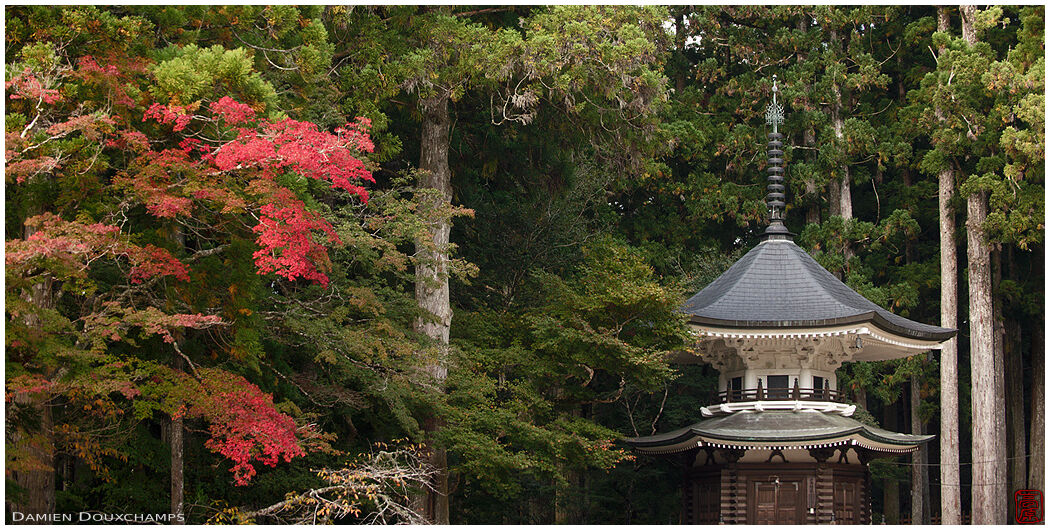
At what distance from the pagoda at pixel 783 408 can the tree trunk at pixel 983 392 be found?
3559 mm

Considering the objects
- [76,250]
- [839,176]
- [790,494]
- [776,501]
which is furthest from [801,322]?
[76,250]

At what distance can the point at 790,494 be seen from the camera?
47.9 feet

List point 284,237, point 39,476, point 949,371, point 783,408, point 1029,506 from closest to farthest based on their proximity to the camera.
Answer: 1. point 284,237
2. point 39,476
3. point 783,408
4. point 1029,506
5. point 949,371

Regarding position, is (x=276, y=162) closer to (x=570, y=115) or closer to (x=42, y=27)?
(x=42, y=27)

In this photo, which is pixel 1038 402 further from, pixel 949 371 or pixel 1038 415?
pixel 949 371

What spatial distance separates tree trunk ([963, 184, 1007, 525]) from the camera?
18422 mm

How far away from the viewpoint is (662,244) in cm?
2162

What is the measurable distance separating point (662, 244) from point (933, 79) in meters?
5.71

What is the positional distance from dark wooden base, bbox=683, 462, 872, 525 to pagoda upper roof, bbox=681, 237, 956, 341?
75.7 inches

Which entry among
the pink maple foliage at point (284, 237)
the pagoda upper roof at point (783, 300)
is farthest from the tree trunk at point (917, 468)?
the pink maple foliage at point (284, 237)

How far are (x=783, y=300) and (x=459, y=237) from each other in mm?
5806

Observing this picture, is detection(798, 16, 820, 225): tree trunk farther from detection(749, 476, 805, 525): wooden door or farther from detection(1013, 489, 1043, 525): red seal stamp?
detection(749, 476, 805, 525): wooden door

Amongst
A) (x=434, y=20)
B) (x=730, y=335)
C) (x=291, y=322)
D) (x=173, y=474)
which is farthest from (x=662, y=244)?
(x=173, y=474)

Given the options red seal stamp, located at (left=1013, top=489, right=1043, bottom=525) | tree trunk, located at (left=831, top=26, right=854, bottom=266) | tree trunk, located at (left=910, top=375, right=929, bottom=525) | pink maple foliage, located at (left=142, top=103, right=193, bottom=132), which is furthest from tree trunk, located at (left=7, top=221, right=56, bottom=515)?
tree trunk, located at (left=910, top=375, right=929, bottom=525)
